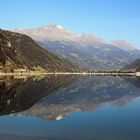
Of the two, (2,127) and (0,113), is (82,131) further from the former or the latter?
(0,113)

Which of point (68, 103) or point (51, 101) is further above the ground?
point (51, 101)

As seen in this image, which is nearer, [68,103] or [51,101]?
[68,103]

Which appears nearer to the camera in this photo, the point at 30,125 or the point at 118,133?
the point at 118,133

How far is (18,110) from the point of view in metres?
73.2

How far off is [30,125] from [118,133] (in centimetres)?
1205

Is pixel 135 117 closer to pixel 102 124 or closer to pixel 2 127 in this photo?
pixel 102 124

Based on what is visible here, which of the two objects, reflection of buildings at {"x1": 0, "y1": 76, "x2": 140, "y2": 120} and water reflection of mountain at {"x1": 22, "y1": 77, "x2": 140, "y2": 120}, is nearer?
water reflection of mountain at {"x1": 22, "y1": 77, "x2": 140, "y2": 120}

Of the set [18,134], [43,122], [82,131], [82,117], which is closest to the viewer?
[18,134]

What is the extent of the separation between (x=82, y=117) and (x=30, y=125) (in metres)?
14.0

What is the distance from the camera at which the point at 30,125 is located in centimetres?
5284

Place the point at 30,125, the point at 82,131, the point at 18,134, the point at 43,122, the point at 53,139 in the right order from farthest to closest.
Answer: the point at 43,122
the point at 30,125
the point at 82,131
the point at 18,134
the point at 53,139

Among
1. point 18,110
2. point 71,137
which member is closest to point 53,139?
point 71,137

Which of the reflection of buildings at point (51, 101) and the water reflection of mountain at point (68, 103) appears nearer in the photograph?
the water reflection of mountain at point (68, 103)

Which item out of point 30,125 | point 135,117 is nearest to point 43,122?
point 30,125
